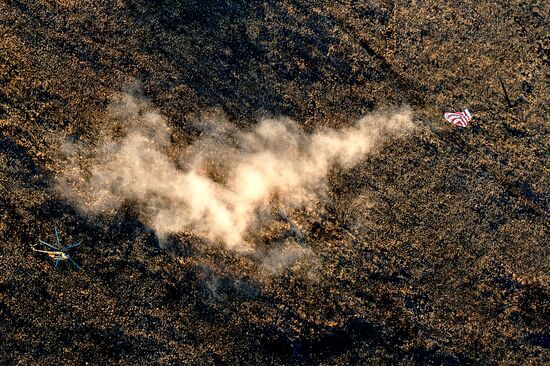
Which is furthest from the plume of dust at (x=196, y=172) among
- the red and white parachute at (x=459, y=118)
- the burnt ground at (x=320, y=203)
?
the red and white parachute at (x=459, y=118)

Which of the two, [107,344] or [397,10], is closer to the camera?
[107,344]

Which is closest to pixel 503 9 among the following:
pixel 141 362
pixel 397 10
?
pixel 397 10

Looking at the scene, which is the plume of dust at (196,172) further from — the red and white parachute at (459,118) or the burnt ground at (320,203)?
the red and white parachute at (459,118)

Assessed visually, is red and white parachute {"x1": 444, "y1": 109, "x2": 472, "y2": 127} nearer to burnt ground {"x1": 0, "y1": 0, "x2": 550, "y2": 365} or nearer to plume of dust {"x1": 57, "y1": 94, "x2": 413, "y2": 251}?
burnt ground {"x1": 0, "y1": 0, "x2": 550, "y2": 365}

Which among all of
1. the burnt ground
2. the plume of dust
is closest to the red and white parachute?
the burnt ground

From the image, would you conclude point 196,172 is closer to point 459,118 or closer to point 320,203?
point 320,203

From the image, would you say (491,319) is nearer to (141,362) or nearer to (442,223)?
(442,223)

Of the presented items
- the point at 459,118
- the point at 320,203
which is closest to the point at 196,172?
the point at 320,203
